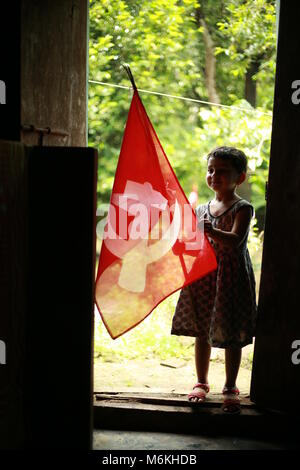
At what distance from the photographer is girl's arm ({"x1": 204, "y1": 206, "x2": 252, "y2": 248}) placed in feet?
9.33

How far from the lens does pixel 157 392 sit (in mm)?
3230

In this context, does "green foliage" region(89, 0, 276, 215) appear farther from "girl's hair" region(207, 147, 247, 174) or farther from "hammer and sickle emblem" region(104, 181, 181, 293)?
"hammer and sickle emblem" region(104, 181, 181, 293)

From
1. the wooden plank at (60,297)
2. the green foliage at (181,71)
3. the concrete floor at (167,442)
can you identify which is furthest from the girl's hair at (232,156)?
the green foliage at (181,71)

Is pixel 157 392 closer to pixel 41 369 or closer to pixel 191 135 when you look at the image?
pixel 41 369

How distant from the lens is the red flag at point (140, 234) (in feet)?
9.16

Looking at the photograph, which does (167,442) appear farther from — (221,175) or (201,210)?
(221,175)

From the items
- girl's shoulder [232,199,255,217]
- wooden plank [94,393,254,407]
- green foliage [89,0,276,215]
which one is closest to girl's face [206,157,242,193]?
girl's shoulder [232,199,255,217]

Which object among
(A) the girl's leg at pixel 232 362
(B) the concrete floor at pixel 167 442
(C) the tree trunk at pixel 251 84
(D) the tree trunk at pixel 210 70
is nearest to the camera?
(B) the concrete floor at pixel 167 442

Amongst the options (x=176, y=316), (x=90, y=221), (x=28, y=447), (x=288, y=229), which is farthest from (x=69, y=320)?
(x=288, y=229)

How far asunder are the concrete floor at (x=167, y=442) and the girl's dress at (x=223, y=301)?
0.59m

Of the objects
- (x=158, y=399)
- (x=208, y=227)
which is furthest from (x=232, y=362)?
(x=208, y=227)

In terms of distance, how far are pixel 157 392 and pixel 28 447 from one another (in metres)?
1.12

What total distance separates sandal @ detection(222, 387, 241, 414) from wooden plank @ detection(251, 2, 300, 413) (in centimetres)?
14

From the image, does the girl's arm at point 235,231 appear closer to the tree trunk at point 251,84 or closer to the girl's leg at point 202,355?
the girl's leg at point 202,355
